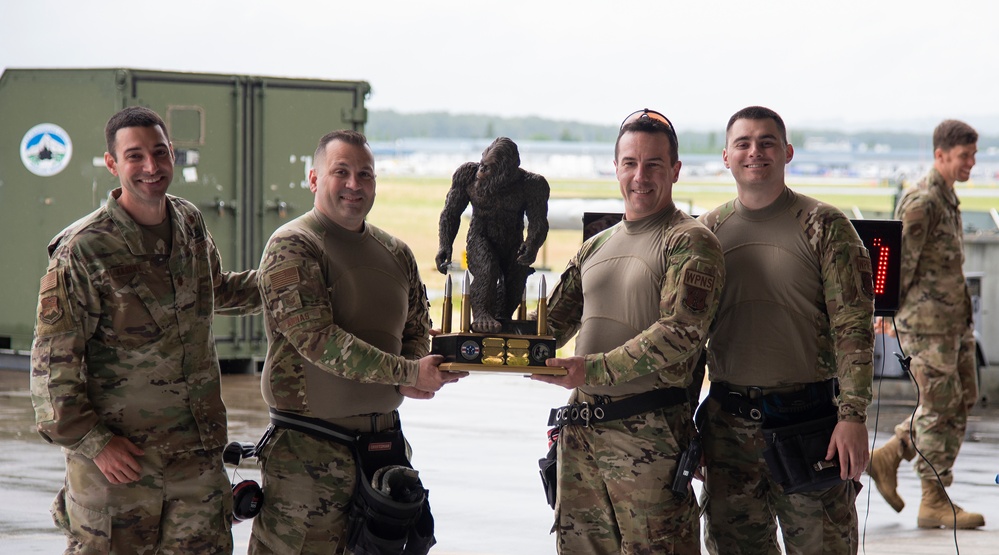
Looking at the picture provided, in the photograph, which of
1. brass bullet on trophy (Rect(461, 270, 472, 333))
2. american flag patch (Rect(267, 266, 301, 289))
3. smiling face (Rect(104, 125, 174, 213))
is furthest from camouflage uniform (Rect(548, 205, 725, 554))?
smiling face (Rect(104, 125, 174, 213))

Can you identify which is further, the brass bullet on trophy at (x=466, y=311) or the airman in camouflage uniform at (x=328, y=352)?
the brass bullet on trophy at (x=466, y=311)

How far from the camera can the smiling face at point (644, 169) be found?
3266 mm

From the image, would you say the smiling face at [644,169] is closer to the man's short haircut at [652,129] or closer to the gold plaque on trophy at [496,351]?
the man's short haircut at [652,129]

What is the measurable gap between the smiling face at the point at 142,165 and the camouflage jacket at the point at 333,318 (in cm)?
37

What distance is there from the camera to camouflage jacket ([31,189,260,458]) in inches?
121

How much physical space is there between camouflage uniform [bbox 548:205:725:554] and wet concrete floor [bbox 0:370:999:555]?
5.82ft

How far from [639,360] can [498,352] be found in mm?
440

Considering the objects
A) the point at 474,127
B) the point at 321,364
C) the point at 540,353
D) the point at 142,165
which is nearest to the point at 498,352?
the point at 540,353

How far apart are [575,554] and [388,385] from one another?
2.54 feet

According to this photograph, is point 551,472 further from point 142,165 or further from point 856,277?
point 142,165

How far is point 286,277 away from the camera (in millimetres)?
3223

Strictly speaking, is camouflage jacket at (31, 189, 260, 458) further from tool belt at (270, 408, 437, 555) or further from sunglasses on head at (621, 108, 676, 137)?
sunglasses on head at (621, 108, 676, 137)

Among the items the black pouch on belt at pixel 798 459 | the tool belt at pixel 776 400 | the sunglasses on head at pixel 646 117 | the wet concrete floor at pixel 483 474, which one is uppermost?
the sunglasses on head at pixel 646 117

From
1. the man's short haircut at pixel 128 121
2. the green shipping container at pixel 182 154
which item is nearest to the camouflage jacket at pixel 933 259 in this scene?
the man's short haircut at pixel 128 121
